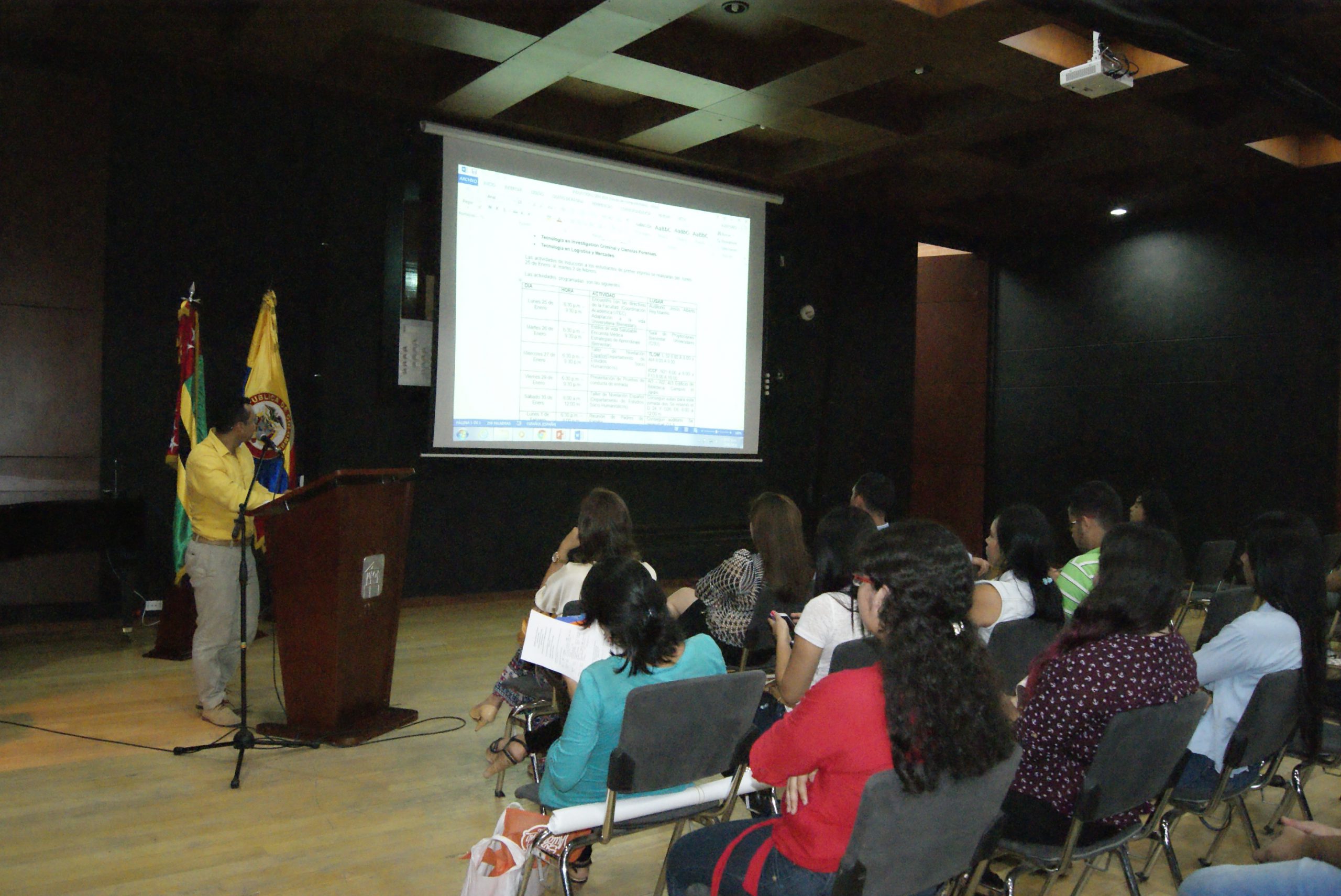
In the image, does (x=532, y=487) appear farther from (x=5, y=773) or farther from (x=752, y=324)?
(x=5, y=773)

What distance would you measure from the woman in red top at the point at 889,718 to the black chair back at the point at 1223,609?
2.40m

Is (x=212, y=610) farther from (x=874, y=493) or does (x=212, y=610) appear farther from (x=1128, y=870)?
(x=1128, y=870)

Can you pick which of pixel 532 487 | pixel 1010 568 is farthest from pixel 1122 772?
pixel 532 487

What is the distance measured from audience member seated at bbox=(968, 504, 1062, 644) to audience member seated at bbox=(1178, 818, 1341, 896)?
1.21m

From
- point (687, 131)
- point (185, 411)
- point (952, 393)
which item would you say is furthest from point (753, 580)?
point (952, 393)

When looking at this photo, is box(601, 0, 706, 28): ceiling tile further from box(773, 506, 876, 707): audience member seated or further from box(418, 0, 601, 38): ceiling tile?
box(773, 506, 876, 707): audience member seated

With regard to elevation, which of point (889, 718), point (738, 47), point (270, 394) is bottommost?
point (889, 718)

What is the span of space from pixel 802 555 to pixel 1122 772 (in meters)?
1.58

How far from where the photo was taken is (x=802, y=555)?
3.53 meters

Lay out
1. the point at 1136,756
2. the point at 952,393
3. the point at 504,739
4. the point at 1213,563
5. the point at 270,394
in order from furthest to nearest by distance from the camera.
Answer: the point at 952,393
the point at 1213,563
the point at 270,394
the point at 504,739
the point at 1136,756

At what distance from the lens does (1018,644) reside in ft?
9.79

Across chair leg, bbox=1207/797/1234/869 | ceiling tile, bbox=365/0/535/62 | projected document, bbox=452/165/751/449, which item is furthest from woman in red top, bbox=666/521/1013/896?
projected document, bbox=452/165/751/449

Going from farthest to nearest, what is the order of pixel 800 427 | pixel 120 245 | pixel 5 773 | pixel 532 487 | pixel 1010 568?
pixel 800 427 → pixel 532 487 → pixel 120 245 → pixel 5 773 → pixel 1010 568

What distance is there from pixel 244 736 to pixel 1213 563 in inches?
217
